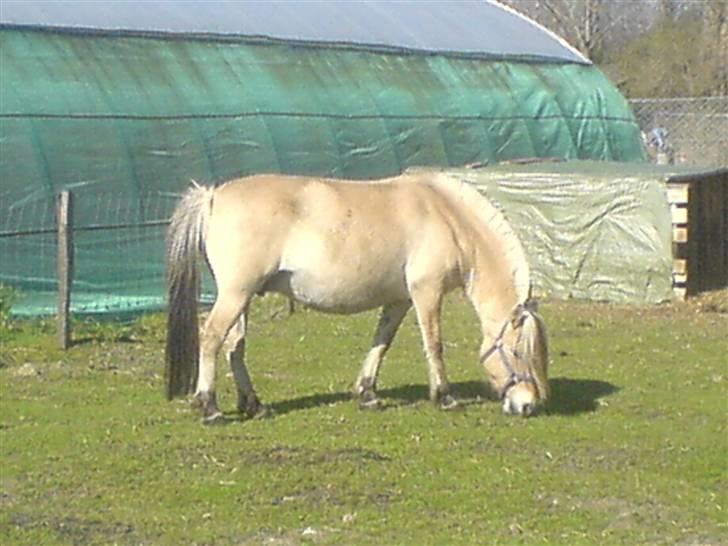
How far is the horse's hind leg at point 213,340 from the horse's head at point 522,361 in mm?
1852

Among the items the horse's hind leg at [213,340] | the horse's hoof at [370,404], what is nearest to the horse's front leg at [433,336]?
the horse's hoof at [370,404]

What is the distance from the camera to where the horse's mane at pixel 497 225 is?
11641mm

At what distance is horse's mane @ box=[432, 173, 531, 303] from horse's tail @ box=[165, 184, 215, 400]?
1.85 meters

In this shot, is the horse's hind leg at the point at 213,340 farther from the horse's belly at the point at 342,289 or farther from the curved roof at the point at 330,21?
the curved roof at the point at 330,21

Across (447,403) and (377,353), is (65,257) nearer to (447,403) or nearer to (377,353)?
(377,353)

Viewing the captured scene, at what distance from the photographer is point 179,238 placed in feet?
36.5

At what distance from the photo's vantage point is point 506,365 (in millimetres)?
11469

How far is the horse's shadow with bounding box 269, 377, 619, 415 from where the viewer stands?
11891 millimetres

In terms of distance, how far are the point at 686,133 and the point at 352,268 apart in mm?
24074

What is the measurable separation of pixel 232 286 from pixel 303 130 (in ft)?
32.7

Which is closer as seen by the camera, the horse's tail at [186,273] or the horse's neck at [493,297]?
the horse's tail at [186,273]

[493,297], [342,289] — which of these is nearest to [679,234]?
[493,297]

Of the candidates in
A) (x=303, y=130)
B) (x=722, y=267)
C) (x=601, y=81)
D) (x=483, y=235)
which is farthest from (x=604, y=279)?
(x=601, y=81)

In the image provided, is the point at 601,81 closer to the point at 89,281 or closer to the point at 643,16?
the point at 89,281
